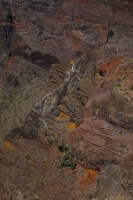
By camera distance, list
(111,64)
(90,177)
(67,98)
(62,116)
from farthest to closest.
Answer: (111,64), (67,98), (62,116), (90,177)

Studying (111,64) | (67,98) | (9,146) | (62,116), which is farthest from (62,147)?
(111,64)

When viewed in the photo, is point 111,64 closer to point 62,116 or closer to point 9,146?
point 62,116

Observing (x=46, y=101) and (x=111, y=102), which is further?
(x=46, y=101)

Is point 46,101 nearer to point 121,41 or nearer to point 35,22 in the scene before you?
point 121,41

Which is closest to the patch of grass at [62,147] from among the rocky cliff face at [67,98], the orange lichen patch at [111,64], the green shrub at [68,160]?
the rocky cliff face at [67,98]

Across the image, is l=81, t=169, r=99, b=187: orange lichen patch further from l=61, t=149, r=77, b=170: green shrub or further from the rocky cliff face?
l=61, t=149, r=77, b=170: green shrub

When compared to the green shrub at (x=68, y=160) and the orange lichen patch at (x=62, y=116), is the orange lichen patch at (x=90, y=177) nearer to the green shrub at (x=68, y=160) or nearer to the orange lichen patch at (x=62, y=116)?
the green shrub at (x=68, y=160)

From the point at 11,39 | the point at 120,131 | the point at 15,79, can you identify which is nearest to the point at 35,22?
the point at 11,39

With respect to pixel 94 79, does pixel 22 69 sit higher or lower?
lower
